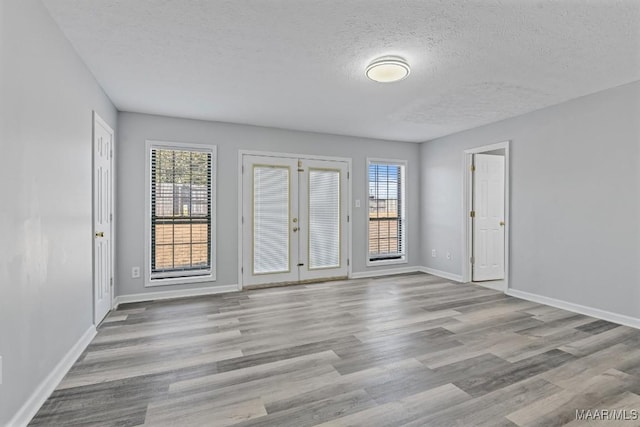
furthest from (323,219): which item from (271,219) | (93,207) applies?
(93,207)

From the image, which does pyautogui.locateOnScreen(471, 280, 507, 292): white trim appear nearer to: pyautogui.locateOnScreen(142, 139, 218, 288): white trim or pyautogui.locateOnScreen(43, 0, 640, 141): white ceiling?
pyautogui.locateOnScreen(43, 0, 640, 141): white ceiling

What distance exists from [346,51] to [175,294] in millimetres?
3740

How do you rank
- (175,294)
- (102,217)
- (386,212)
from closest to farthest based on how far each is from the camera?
(102,217) → (175,294) → (386,212)

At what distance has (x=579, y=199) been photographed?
3.61m

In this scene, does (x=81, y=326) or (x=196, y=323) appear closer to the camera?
(x=81, y=326)

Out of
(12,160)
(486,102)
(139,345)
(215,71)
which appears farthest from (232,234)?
(486,102)

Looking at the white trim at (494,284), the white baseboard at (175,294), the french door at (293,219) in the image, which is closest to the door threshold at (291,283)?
the french door at (293,219)

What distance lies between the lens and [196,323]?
10.8 feet

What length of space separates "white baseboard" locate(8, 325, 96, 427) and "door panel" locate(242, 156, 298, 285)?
2.32m

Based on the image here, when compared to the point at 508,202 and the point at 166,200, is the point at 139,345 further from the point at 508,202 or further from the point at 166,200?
the point at 508,202

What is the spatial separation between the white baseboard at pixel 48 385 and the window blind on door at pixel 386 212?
430 centimetres

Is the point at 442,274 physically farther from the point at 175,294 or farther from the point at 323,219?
the point at 175,294

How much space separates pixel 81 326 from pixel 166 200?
6.54 feet

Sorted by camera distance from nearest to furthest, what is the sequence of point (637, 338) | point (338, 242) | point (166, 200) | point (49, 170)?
1. point (49, 170)
2. point (637, 338)
3. point (166, 200)
4. point (338, 242)
